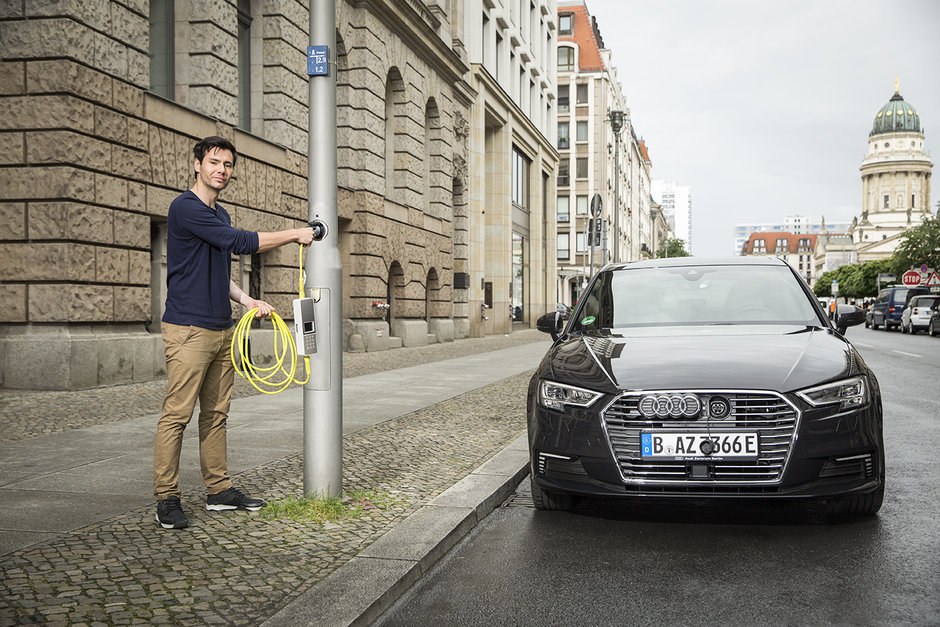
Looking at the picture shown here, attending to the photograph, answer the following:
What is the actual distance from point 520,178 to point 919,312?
57.6ft

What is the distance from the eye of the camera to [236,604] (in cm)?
327

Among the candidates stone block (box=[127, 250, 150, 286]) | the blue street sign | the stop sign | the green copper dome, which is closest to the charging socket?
the blue street sign

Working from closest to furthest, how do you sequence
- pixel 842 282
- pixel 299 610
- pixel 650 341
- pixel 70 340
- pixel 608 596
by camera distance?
pixel 299 610 < pixel 608 596 < pixel 650 341 < pixel 70 340 < pixel 842 282

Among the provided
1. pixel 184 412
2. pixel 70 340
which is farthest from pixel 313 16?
pixel 70 340

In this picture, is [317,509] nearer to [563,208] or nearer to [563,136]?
[563,208]

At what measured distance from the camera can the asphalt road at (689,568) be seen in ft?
11.0

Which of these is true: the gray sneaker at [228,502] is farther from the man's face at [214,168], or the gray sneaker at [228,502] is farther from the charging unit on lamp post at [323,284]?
the man's face at [214,168]

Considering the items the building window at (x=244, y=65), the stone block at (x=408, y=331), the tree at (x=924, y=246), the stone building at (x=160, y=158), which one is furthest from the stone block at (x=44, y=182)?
the tree at (x=924, y=246)

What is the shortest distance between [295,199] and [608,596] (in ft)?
46.7

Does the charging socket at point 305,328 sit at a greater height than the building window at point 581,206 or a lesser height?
lesser

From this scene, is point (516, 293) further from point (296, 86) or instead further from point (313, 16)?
point (313, 16)

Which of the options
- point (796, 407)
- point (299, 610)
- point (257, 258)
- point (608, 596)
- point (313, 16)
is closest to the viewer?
point (299, 610)

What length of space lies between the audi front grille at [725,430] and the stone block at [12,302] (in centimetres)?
892

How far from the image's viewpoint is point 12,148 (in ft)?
35.4
